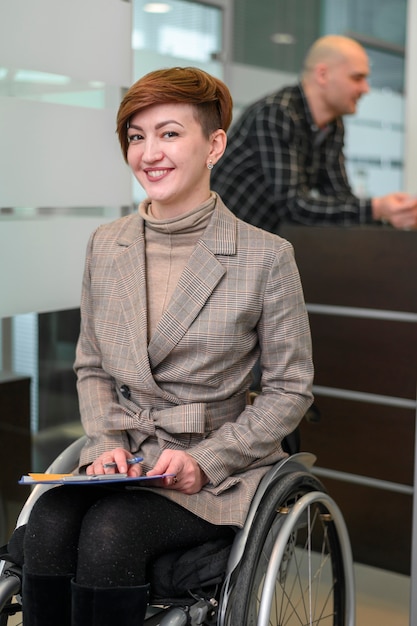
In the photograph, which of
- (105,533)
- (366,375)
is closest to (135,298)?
(105,533)

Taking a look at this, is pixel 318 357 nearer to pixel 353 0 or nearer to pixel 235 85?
pixel 235 85

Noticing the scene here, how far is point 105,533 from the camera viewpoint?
152 cm

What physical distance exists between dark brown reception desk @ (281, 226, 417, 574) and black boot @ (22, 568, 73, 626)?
5.17ft

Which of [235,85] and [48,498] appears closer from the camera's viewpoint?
[48,498]

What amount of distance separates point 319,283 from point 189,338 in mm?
1445

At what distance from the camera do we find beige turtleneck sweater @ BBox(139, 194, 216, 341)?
5.87ft

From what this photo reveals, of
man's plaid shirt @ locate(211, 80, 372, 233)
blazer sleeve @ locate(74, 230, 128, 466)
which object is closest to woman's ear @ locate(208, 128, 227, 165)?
blazer sleeve @ locate(74, 230, 128, 466)

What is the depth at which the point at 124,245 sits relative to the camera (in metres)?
1.85

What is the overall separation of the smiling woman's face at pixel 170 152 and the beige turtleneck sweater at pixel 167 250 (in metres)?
0.04

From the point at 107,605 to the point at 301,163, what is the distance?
2.15 metres

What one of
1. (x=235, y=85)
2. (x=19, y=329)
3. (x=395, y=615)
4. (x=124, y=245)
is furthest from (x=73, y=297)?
(x=235, y=85)

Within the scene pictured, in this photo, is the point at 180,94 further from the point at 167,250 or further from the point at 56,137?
the point at 56,137

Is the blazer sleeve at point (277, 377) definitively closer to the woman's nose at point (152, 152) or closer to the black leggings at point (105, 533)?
the black leggings at point (105, 533)

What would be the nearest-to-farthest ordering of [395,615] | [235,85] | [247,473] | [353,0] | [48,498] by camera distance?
1. [48,498]
2. [247,473]
3. [395,615]
4. [235,85]
5. [353,0]
